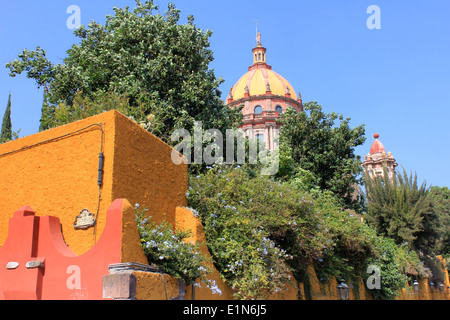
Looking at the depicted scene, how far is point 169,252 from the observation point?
228 inches

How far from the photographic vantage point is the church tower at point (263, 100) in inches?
1639

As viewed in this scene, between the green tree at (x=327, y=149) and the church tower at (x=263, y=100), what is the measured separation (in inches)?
763

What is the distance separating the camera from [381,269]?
14719mm

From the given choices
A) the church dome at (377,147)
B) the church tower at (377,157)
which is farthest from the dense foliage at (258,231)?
the church dome at (377,147)

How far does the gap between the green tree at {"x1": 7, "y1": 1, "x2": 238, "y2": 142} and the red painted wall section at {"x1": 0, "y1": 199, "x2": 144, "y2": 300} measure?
608cm

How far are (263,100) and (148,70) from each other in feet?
102

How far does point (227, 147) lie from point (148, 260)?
7996mm

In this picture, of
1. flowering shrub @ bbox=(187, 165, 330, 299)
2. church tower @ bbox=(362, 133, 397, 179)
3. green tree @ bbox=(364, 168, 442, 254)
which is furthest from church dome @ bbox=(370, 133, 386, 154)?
flowering shrub @ bbox=(187, 165, 330, 299)

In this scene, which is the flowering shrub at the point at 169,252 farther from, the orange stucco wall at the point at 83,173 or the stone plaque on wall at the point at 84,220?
the stone plaque on wall at the point at 84,220

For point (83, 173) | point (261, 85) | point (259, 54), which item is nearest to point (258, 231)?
point (83, 173)

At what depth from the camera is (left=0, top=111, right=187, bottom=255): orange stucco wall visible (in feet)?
19.2

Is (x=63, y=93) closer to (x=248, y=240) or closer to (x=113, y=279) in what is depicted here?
(x=248, y=240)
